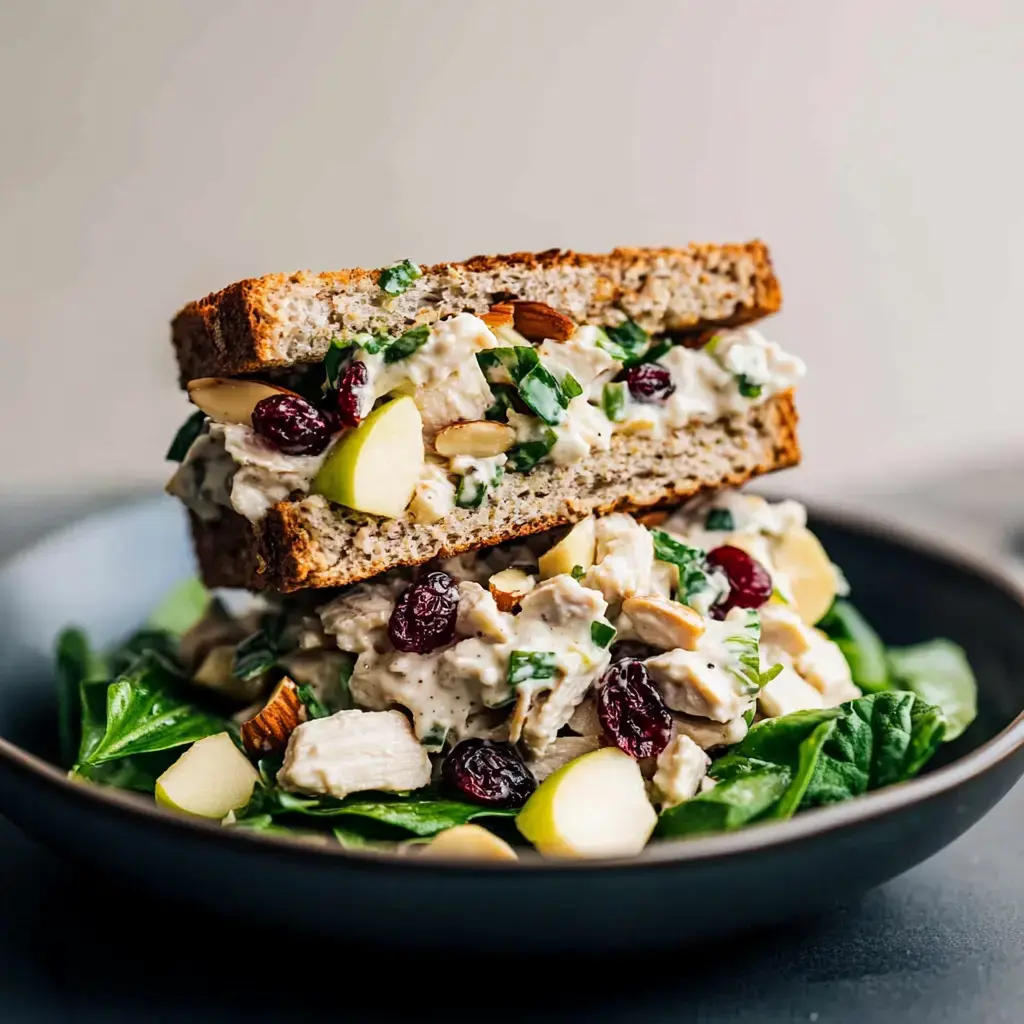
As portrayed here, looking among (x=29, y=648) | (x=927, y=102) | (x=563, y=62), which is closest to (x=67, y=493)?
(x=29, y=648)

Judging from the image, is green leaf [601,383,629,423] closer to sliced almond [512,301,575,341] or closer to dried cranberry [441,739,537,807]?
sliced almond [512,301,575,341]

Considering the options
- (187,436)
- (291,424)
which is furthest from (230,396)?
(187,436)

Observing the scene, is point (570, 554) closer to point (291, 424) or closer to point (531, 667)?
point (531, 667)

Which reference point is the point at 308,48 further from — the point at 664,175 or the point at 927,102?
the point at 927,102

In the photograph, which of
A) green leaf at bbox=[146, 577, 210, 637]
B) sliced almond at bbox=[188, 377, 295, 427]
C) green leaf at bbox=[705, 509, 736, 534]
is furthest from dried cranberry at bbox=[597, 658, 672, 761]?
green leaf at bbox=[146, 577, 210, 637]

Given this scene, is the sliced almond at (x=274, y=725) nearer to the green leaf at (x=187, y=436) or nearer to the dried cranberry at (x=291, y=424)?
the dried cranberry at (x=291, y=424)
